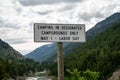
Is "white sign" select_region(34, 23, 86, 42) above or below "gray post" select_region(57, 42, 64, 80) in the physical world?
above

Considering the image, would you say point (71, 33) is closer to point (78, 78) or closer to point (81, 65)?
Answer: point (78, 78)

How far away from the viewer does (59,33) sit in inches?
501

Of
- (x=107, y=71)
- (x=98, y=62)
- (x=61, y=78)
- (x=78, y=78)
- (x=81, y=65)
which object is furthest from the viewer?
(x=81, y=65)

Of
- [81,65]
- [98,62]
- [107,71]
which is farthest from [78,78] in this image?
[81,65]

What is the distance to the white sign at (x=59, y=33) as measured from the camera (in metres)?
12.6

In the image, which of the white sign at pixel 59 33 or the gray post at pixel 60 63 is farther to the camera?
the white sign at pixel 59 33

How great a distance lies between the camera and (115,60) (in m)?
171

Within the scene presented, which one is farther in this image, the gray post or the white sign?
the white sign

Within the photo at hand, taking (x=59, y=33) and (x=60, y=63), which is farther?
(x=59, y=33)

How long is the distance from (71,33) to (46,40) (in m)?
0.87

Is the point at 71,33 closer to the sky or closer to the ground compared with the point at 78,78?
closer to the sky

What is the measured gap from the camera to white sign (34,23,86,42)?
1264 cm

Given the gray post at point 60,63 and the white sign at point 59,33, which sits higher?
the white sign at point 59,33

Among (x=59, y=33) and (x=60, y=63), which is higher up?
(x=59, y=33)
